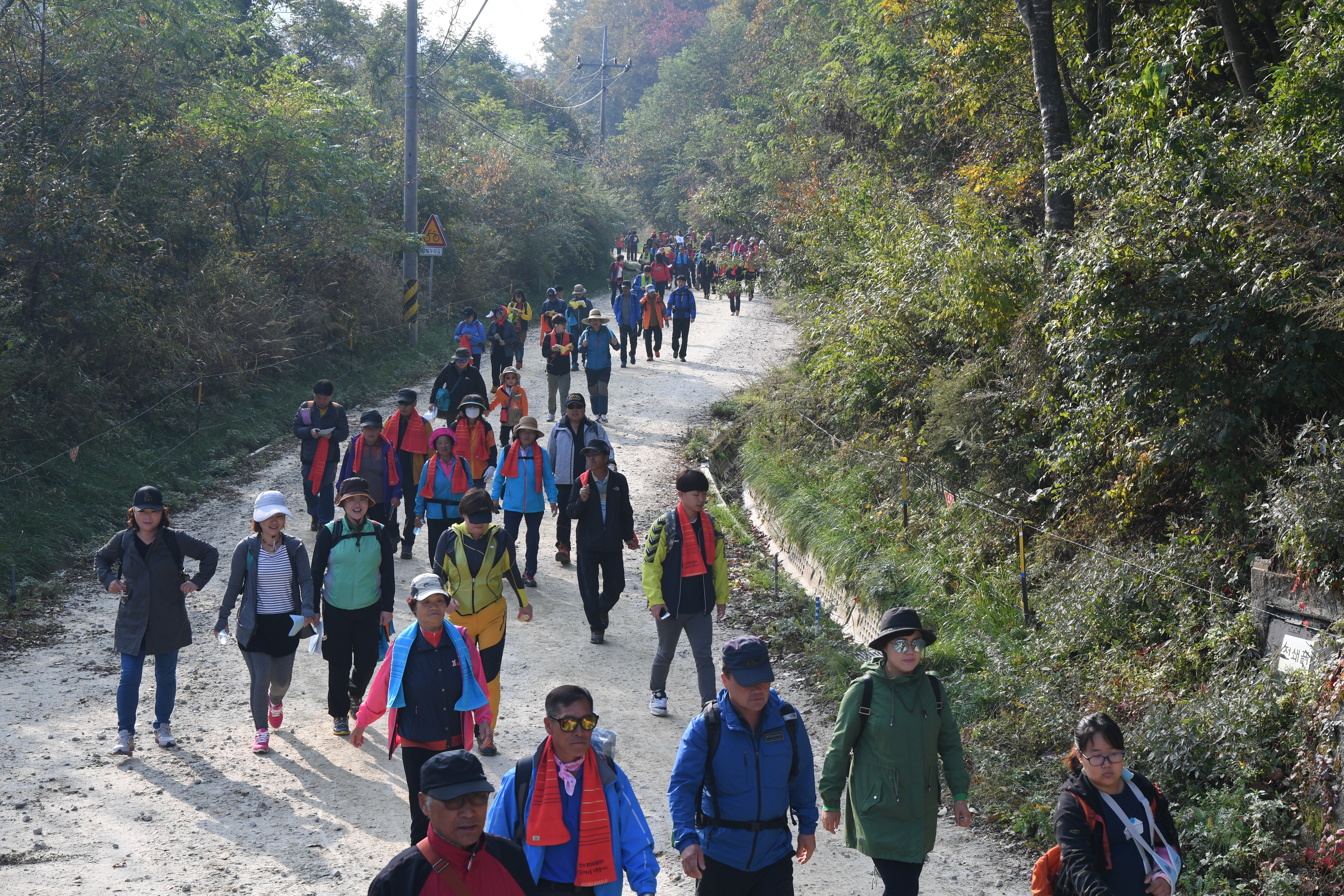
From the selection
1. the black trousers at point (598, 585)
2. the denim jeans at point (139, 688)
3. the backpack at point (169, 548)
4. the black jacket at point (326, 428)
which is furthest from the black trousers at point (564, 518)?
the denim jeans at point (139, 688)

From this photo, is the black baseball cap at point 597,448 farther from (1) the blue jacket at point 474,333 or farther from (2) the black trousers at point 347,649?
(1) the blue jacket at point 474,333

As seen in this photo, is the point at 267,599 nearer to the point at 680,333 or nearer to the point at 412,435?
the point at 412,435

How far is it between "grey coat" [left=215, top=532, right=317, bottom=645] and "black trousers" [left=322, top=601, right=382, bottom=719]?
0.53 ft

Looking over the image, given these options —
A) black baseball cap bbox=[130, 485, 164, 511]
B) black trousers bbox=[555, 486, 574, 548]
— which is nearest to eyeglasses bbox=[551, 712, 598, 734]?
black baseball cap bbox=[130, 485, 164, 511]

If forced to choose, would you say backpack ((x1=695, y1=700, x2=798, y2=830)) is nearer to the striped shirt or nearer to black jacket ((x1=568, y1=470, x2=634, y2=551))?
the striped shirt

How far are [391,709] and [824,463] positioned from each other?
9.11 meters

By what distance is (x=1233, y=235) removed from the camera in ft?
23.1

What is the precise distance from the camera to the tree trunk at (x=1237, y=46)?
330 inches

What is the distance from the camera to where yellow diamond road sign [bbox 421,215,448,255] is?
2258cm

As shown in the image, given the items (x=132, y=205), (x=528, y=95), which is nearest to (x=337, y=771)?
(x=132, y=205)

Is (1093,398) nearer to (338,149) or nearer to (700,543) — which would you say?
(700,543)

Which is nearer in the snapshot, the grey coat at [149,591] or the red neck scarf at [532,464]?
the grey coat at [149,591]

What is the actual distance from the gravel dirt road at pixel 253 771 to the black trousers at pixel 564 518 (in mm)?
521

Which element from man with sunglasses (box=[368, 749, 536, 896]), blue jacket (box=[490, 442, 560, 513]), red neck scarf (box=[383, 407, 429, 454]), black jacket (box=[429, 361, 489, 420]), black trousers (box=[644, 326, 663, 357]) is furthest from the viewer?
black trousers (box=[644, 326, 663, 357])
